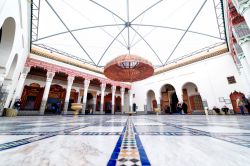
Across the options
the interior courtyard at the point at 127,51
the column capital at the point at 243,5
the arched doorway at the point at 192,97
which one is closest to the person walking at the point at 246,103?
the interior courtyard at the point at 127,51

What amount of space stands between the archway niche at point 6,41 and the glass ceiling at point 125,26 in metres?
3.06

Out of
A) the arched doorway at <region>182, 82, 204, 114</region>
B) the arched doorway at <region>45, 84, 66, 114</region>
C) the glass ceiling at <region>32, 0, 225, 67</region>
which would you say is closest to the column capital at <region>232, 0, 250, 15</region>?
the glass ceiling at <region>32, 0, 225, 67</region>

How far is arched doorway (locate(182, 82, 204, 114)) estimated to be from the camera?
29.4ft

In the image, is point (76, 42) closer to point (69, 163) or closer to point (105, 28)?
point (105, 28)

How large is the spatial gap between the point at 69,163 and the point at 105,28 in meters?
8.50

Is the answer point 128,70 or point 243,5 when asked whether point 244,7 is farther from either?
point 128,70

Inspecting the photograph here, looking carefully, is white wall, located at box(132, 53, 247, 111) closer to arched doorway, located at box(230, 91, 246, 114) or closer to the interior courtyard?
the interior courtyard

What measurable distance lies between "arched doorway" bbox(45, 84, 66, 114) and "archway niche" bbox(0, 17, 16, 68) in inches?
269

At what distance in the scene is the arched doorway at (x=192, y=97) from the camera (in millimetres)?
8961

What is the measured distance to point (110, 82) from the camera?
456 inches

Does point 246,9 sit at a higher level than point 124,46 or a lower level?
lower

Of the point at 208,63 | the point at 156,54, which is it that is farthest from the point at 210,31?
the point at 156,54

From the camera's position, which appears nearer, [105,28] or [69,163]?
[69,163]

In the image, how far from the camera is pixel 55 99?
9820mm
